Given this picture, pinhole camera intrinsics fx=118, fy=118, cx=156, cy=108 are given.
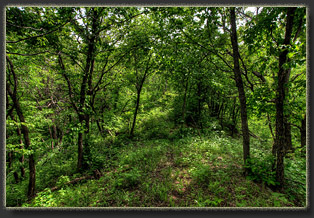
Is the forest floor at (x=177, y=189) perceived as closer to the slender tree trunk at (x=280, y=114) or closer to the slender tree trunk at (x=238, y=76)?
the slender tree trunk at (x=280, y=114)

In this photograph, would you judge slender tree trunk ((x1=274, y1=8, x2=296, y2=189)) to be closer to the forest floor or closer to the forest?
the forest

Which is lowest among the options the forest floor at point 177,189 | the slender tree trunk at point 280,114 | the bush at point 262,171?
the forest floor at point 177,189

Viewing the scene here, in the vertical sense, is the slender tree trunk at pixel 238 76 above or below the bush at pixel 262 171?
above

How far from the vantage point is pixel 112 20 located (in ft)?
12.8

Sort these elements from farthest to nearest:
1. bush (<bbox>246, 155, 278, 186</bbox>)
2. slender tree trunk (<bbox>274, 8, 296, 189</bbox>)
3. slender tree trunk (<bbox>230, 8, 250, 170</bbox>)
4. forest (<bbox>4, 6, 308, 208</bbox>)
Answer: slender tree trunk (<bbox>230, 8, 250, 170</bbox>), bush (<bbox>246, 155, 278, 186</bbox>), forest (<bbox>4, 6, 308, 208</bbox>), slender tree trunk (<bbox>274, 8, 296, 189</bbox>)

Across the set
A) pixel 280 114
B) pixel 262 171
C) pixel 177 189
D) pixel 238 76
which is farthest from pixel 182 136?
pixel 280 114

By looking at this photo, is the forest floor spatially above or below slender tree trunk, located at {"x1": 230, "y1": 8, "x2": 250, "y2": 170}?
below

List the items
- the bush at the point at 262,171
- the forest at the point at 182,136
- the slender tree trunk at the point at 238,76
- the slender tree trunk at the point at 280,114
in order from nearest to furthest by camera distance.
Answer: the slender tree trunk at the point at 280,114
the forest at the point at 182,136
the bush at the point at 262,171
the slender tree trunk at the point at 238,76

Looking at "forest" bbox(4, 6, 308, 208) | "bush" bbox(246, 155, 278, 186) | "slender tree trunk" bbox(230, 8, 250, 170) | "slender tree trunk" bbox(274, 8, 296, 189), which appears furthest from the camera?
"slender tree trunk" bbox(230, 8, 250, 170)

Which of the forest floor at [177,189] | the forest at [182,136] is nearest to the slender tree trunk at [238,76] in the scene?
the forest at [182,136]

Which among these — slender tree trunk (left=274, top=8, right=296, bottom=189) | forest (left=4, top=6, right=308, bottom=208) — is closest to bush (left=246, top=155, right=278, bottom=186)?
forest (left=4, top=6, right=308, bottom=208)

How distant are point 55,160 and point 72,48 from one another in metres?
7.26

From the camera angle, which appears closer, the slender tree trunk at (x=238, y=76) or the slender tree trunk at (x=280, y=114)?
the slender tree trunk at (x=280, y=114)

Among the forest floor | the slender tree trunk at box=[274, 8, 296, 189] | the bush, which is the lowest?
the forest floor
